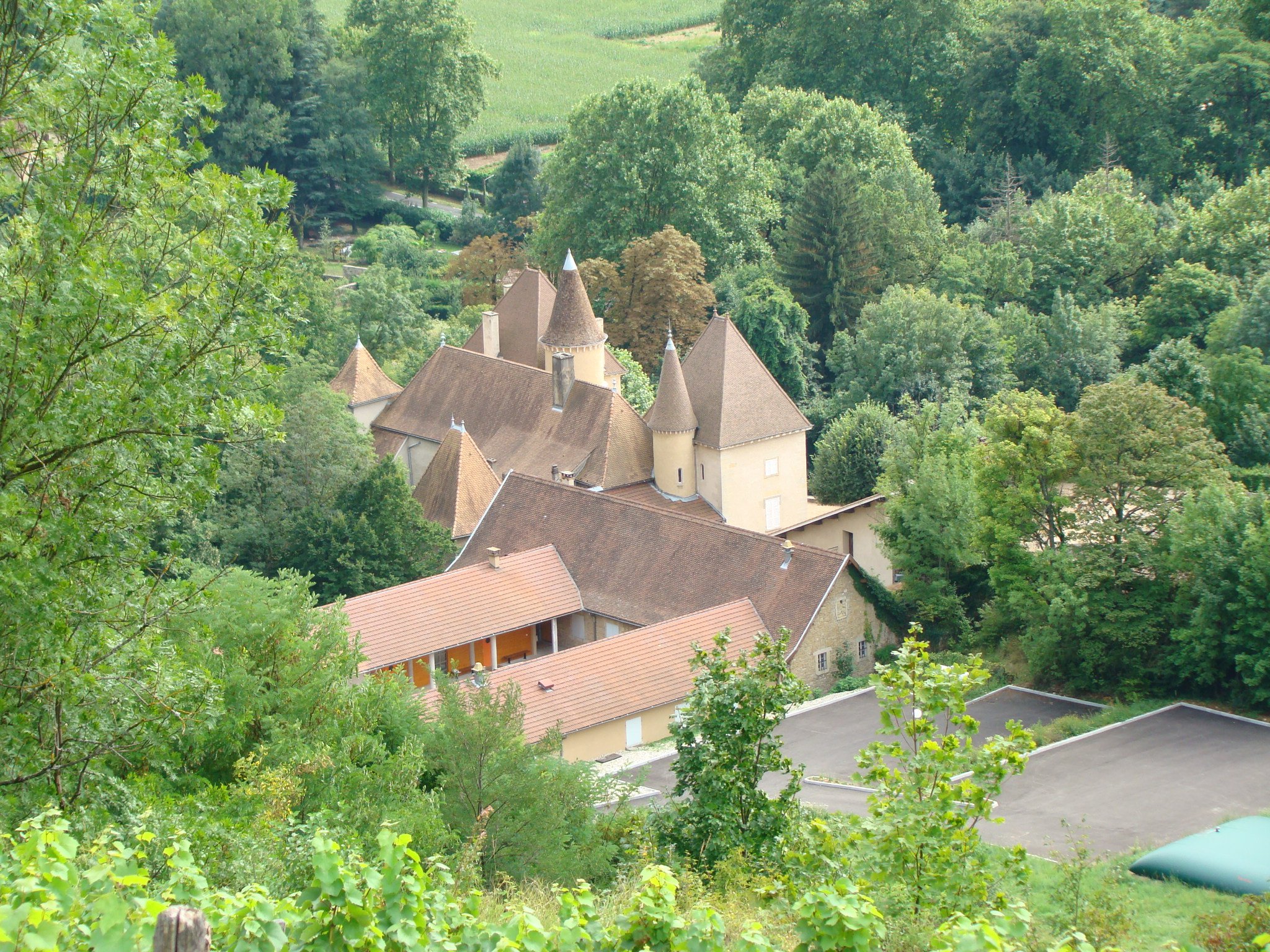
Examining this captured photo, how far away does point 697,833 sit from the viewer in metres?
16.5

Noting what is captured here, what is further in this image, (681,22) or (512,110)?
(681,22)

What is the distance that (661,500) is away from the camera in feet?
139

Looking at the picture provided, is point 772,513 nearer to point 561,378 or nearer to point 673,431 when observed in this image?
point 673,431

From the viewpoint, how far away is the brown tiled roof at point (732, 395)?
41281 mm

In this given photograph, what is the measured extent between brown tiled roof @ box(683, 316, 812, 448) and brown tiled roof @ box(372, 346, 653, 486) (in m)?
2.19

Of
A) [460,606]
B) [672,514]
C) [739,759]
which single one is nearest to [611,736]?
[460,606]

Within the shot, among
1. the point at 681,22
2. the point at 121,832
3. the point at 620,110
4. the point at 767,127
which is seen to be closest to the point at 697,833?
the point at 121,832

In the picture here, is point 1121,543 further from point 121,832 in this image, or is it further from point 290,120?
point 290,120

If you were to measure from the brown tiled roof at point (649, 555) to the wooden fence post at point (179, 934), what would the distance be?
2682cm

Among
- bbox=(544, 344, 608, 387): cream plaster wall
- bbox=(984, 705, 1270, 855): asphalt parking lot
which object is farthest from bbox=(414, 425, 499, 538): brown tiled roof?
bbox=(984, 705, 1270, 855): asphalt parking lot

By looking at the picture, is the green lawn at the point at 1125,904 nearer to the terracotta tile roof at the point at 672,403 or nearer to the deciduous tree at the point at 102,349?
the deciduous tree at the point at 102,349

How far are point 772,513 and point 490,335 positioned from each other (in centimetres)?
1379

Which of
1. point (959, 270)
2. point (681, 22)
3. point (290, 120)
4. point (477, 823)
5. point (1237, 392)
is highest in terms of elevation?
point (681, 22)

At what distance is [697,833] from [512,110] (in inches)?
3462
